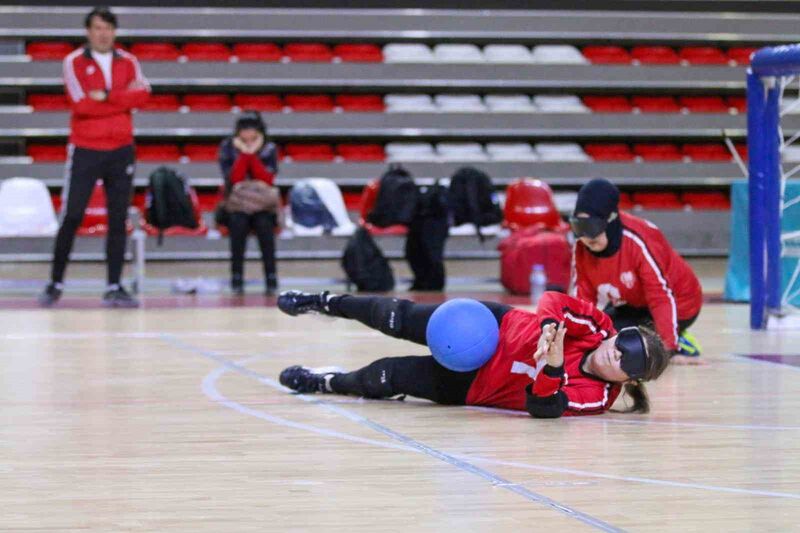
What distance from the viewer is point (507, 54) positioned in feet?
48.9

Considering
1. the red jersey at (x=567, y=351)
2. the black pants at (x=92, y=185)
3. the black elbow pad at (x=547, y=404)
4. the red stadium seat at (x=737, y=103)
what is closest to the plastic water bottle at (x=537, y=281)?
the black pants at (x=92, y=185)

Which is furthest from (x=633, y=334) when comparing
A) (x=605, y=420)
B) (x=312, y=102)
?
(x=312, y=102)

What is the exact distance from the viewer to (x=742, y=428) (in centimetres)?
387

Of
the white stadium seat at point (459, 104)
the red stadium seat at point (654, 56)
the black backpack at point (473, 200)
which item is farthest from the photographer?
the red stadium seat at point (654, 56)

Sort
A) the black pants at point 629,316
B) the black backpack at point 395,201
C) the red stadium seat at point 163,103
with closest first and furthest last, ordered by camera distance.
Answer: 1. the black pants at point 629,316
2. the black backpack at point 395,201
3. the red stadium seat at point 163,103

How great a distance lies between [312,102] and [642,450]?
37.9ft

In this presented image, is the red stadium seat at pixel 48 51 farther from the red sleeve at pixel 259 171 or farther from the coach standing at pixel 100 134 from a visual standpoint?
the coach standing at pixel 100 134

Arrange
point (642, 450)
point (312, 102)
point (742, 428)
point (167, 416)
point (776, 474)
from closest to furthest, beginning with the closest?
1. point (776, 474)
2. point (642, 450)
3. point (742, 428)
4. point (167, 416)
5. point (312, 102)

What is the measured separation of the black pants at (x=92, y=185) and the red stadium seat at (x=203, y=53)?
5411 mm

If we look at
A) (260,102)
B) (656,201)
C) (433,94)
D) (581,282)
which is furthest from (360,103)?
(581,282)

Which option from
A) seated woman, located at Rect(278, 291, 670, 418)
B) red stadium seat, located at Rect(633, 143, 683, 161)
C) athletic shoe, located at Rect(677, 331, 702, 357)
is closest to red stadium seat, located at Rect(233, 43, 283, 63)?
red stadium seat, located at Rect(633, 143, 683, 161)

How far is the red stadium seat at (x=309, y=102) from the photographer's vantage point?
47.9 ft

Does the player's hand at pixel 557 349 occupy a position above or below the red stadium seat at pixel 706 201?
below

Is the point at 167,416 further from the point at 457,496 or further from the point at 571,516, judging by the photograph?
the point at 571,516
